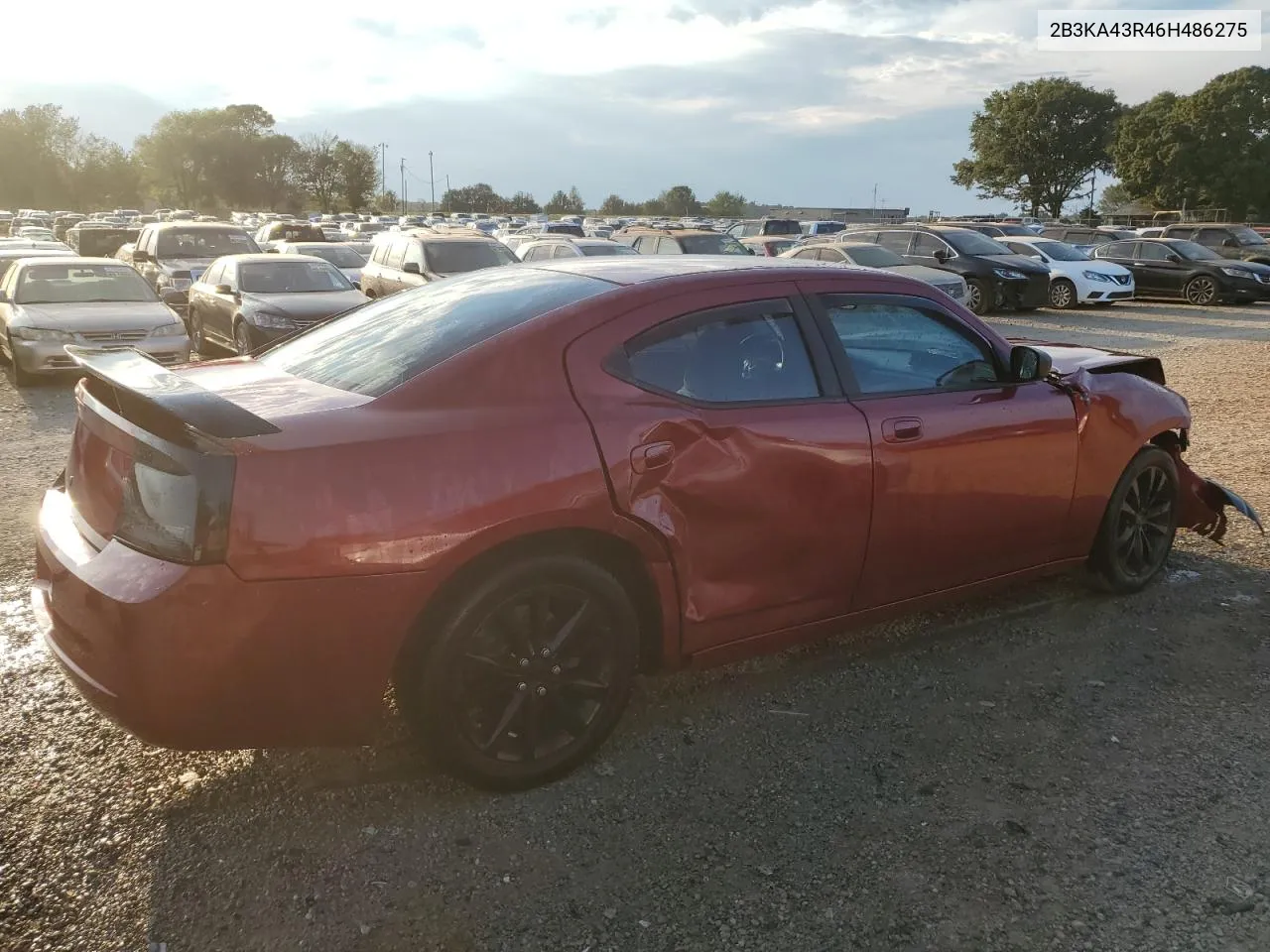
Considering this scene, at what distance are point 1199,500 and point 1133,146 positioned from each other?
68.5 meters

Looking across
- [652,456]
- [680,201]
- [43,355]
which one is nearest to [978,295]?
[43,355]

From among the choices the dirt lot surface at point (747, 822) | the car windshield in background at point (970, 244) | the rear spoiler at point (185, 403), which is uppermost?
the car windshield in background at point (970, 244)

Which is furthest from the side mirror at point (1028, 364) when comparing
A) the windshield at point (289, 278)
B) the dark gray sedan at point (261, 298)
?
the windshield at point (289, 278)

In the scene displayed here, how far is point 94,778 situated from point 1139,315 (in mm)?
20780

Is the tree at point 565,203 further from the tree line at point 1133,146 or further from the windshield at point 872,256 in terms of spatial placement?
the windshield at point 872,256

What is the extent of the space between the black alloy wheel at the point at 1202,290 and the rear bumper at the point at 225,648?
2390 centimetres

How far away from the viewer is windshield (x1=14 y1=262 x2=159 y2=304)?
1148 centimetres

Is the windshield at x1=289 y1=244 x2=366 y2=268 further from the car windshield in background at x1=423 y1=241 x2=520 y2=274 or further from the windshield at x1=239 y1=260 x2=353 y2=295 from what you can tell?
the windshield at x1=239 y1=260 x2=353 y2=295

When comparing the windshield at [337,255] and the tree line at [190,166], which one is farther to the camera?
the tree line at [190,166]

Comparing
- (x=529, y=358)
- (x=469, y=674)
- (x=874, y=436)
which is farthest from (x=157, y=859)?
(x=874, y=436)

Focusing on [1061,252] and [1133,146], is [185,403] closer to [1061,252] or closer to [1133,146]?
[1061,252]

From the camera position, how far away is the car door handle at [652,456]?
3068 millimetres

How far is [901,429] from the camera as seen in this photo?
3.65 meters

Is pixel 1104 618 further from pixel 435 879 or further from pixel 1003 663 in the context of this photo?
pixel 435 879
